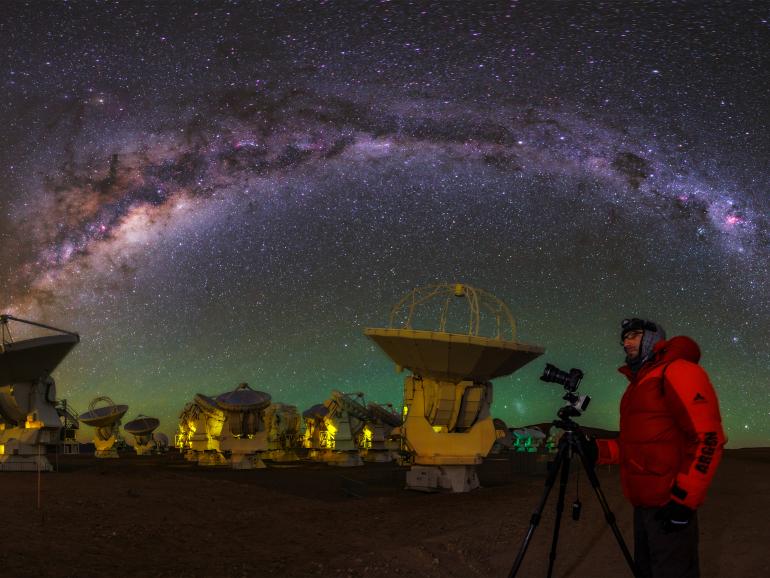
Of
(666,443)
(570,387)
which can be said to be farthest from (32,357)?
(666,443)

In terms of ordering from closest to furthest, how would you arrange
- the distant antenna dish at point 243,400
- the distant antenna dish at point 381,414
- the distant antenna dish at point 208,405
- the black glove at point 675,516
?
the black glove at point 675,516 < the distant antenna dish at point 243,400 < the distant antenna dish at point 208,405 < the distant antenna dish at point 381,414

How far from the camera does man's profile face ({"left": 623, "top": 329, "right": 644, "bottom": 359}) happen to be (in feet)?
17.5

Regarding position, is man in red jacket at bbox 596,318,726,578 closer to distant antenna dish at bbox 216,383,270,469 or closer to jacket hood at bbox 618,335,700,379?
jacket hood at bbox 618,335,700,379

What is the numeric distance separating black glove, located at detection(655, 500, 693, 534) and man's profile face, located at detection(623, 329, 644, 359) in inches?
46.8

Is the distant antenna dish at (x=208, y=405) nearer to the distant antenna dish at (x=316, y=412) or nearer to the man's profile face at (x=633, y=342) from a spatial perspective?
the distant antenna dish at (x=316, y=412)

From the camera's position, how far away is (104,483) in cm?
2308

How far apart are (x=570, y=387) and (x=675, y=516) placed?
1693 millimetres

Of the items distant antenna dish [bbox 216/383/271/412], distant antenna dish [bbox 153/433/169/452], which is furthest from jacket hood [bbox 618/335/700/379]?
distant antenna dish [bbox 153/433/169/452]

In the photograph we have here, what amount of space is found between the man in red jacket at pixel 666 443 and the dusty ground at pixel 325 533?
3793 mm

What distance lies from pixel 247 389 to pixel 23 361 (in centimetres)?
1147

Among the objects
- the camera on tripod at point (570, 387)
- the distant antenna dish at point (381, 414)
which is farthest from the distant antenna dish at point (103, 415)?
the camera on tripod at point (570, 387)

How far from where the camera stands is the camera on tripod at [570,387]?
590 centimetres

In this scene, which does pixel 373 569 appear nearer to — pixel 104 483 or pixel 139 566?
pixel 139 566

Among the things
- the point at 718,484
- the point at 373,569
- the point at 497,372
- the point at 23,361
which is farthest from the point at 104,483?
the point at 718,484
